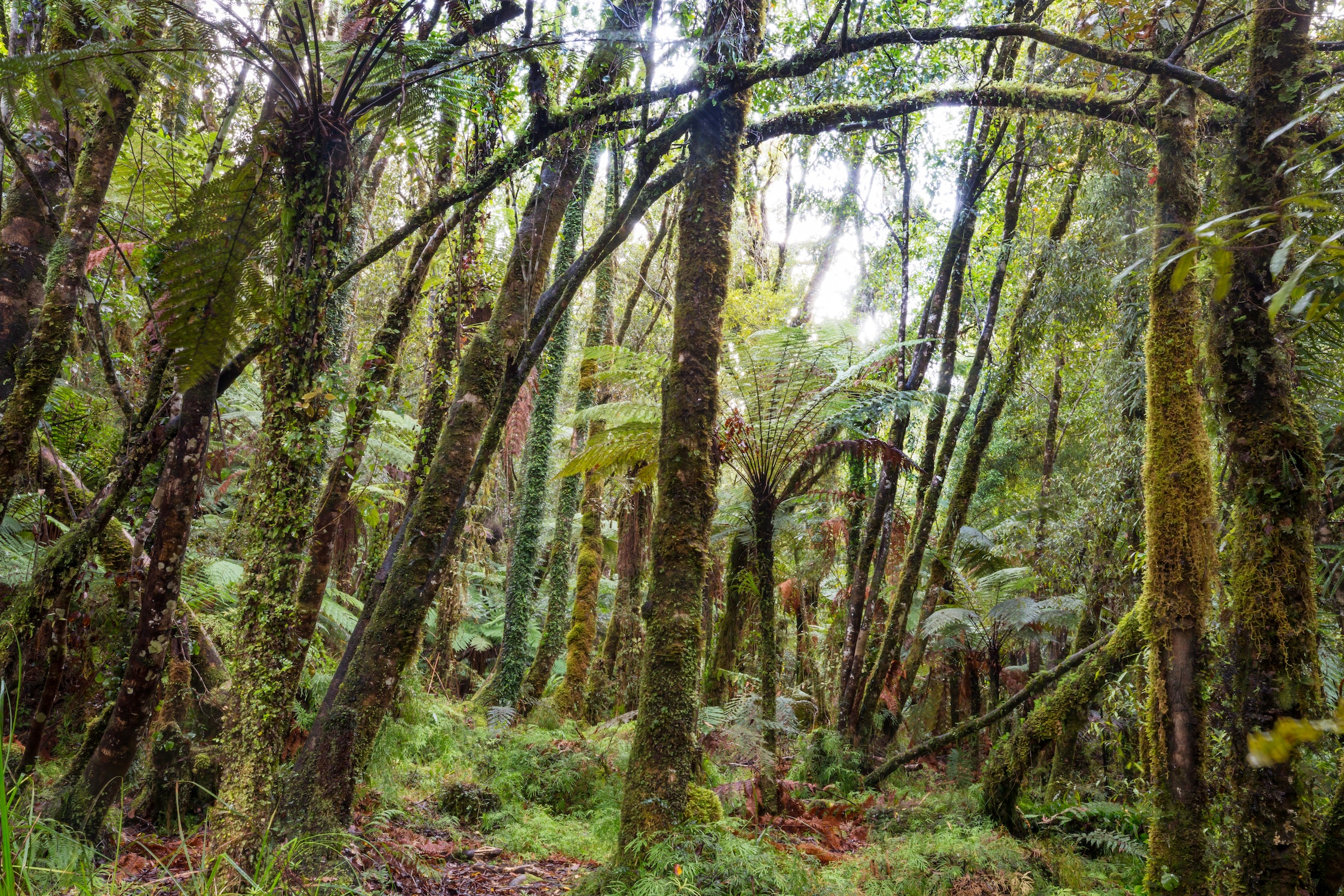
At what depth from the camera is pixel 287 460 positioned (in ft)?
9.89

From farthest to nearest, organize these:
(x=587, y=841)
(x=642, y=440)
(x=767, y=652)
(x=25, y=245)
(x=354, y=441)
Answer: (x=642, y=440), (x=767, y=652), (x=587, y=841), (x=354, y=441), (x=25, y=245)

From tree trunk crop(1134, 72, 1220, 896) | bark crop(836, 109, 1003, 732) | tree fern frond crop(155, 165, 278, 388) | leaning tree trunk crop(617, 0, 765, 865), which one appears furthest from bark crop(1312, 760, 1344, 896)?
tree fern frond crop(155, 165, 278, 388)

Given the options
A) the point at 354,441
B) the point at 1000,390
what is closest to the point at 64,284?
the point at 354,441

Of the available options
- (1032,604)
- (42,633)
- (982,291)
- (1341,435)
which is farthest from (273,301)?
(982,291)

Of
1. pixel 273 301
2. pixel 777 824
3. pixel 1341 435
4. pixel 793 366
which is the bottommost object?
pixel 777 824

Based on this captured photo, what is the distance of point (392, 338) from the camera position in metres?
4.78

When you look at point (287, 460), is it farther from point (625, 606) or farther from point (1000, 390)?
point (625, 606)

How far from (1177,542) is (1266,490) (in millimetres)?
589

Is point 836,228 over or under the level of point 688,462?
over

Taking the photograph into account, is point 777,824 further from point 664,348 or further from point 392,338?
point 664,348

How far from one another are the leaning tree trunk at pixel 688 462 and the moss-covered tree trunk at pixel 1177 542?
2092 mm

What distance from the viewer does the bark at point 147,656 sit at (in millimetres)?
2879

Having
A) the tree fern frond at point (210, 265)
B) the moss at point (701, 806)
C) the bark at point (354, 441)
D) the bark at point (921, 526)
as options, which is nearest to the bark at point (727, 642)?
the bark at point (921, 526)

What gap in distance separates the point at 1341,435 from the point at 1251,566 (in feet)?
8.82
